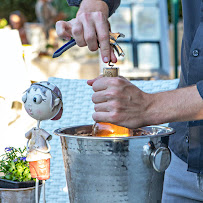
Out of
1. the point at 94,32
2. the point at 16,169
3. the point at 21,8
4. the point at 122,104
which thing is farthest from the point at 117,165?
the point at 21,8

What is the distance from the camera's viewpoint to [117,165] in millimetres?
660

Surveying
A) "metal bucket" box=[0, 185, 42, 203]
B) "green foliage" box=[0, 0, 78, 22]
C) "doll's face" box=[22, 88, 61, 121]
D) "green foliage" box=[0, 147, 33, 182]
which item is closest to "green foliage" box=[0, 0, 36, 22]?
"green foliage" box=[0, 0, 78, 22]

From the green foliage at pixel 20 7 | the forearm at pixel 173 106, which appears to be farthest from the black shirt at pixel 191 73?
the green foliage at pixel 20 7

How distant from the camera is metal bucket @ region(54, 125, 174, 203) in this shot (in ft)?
2.16

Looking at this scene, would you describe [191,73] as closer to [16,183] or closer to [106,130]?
[106,130]

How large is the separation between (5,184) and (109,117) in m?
0.40

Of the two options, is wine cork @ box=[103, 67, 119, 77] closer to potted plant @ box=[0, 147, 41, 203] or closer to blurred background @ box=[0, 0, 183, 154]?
potted plant @ box=[0, 147, 41, 203]

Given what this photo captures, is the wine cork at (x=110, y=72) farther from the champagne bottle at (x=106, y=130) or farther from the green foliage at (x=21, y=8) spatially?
the green foliage at (x=21, y=8)

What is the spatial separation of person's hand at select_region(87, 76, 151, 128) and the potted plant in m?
0.34

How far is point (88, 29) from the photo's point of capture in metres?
0.76

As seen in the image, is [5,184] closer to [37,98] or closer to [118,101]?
[37,98]

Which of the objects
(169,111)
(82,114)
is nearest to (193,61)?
(169,111)

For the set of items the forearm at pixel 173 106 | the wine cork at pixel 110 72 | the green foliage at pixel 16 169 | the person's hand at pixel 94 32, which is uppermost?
the person's hand at pixel 94 32

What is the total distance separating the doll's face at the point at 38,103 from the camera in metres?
0.71
